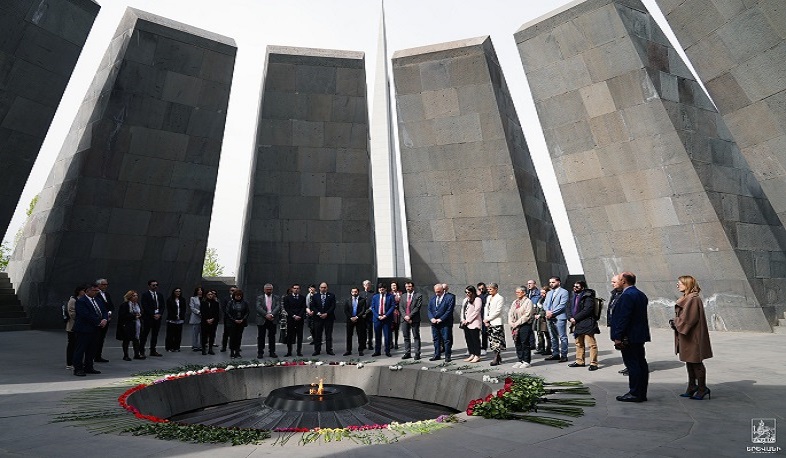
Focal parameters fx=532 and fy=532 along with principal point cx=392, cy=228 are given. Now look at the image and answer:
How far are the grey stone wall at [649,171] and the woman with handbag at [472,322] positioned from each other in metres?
6.98

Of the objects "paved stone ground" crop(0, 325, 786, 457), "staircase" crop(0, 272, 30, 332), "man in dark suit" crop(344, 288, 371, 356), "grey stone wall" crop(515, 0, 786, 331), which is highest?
"grey stone wall" crop(515, 0, 786, 331)

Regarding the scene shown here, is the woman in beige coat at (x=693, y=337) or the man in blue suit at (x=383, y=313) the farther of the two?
the man in blue suit at (x=383, y=313)

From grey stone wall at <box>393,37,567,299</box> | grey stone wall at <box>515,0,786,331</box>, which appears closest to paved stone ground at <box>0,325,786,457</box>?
grey stone wall at <box>515,0,786,331</box>

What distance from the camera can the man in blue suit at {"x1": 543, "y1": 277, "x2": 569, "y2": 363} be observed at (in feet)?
32.1

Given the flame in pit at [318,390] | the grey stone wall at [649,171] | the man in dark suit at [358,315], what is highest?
the grey stone wall at [649,171]

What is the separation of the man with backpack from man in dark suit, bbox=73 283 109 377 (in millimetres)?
7919

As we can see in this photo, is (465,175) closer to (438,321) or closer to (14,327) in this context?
(438,321)

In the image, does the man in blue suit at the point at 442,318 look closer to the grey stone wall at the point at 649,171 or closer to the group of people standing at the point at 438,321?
the group of people standing at the point at 438,321

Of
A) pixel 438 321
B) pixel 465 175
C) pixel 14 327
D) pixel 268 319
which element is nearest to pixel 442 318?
pixel 438 321

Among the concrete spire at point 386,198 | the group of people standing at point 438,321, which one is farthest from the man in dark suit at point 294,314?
the concrete spire at point 386,198

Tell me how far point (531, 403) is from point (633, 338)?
1.52 metres

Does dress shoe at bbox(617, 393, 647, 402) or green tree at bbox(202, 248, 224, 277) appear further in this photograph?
green tree at bbox(202, 248, 224, 277)

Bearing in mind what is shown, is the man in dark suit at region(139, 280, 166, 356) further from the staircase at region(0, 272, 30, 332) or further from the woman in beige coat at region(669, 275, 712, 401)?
the woman in beige coat at region(669, 275, 712, 401)

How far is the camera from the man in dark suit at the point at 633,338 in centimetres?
640
